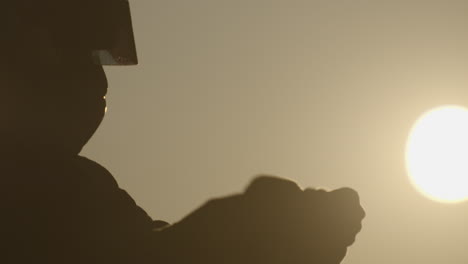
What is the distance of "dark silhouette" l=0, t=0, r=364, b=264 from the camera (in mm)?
1052

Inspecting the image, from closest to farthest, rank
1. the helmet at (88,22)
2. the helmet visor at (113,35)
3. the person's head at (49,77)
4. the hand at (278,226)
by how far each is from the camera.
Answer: the hand at (278,226) → the person's head at (49,77) → the helmet at (88,22) → the helmet visor at (113,35)

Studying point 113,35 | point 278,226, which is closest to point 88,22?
point 113,35

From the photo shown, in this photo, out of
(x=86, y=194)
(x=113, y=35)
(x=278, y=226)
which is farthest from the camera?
(x=113, y=35)

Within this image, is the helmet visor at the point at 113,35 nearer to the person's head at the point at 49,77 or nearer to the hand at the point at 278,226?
the person's head at the point at 49,77

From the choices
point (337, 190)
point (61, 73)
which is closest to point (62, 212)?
point (61, 73)

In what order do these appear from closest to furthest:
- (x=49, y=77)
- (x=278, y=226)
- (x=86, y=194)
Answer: (x=278, y=226) → (x=86, y=194) → (x=49, y=77)

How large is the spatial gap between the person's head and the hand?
2.22 feet

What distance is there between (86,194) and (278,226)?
552mm

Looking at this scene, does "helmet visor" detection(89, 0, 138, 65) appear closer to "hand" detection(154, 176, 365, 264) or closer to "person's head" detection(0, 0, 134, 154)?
"person's head" detection(0, 0, 134, 154)

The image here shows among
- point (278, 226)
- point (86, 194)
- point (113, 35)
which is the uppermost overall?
point (113, 35)

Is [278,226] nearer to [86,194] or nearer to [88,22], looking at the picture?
[86,194]

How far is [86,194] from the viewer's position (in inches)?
56.1

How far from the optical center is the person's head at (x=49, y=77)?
1.64 meters

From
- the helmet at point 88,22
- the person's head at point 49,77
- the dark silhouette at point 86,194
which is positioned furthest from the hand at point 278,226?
the helmet at point 88,22
